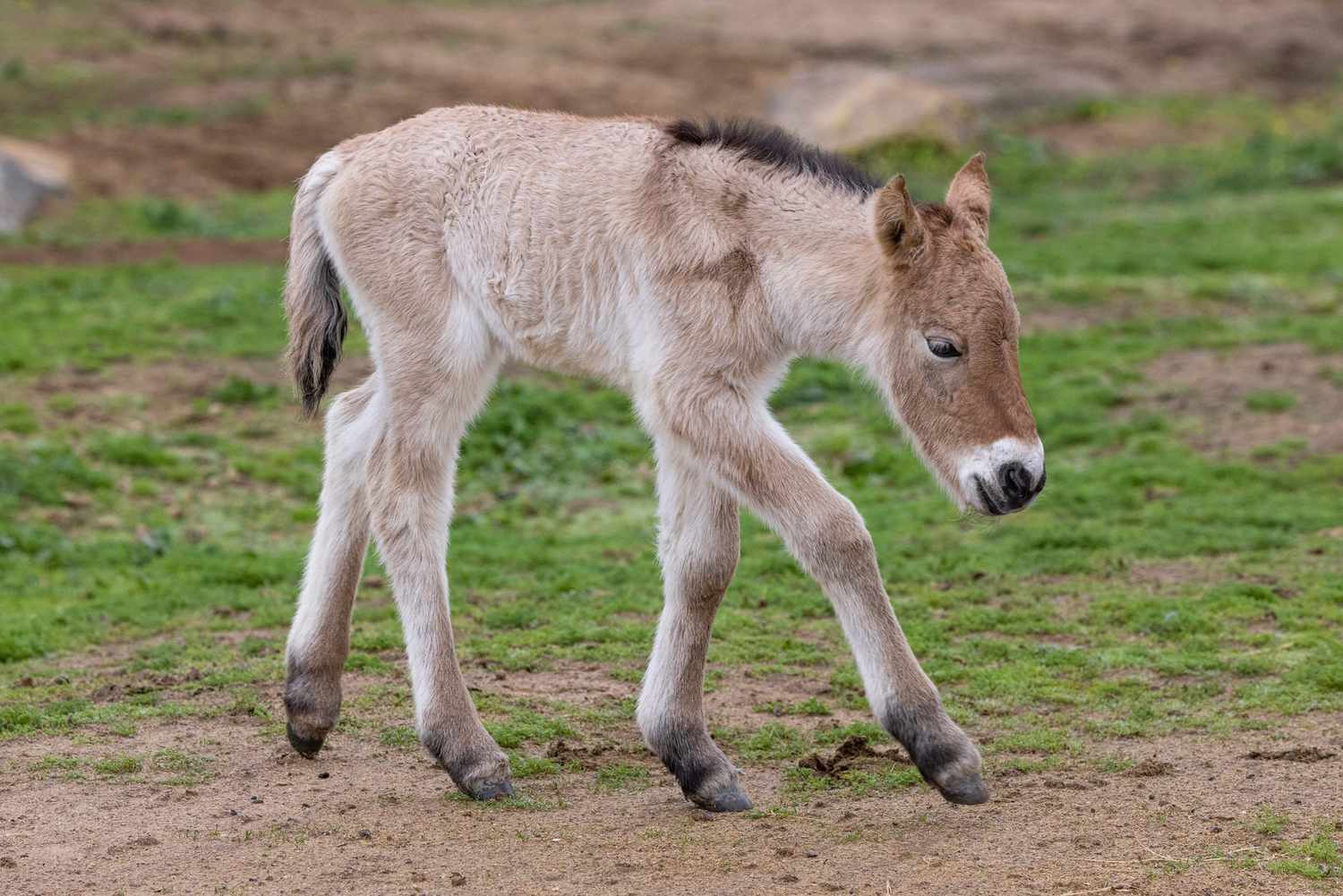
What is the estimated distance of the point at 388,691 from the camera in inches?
285

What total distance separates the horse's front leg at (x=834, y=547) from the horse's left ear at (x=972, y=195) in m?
0.99

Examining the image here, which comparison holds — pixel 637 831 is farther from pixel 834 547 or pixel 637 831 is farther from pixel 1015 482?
pixel 1015 482

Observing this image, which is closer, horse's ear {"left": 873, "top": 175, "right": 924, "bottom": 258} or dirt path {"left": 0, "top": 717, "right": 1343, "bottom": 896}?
dirt path {"left": 0, "top": 717, "right": 1343, "bottom": 896}

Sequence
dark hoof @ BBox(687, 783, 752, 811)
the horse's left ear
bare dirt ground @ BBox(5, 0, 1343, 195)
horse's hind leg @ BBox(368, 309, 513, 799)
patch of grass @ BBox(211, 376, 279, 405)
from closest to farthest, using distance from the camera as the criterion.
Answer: the horse's left ear → dark hoof @ BBox(687, 783, 752, 811) → horse's hind leg @ BBox(368, 309, 513, 799) → patch of grass @ BBox(211, 376, 279, 405) → bare dirt ground @ BBox(5, 0, 1343, 195)

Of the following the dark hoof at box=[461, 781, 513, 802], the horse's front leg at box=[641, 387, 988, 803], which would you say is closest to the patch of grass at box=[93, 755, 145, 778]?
the dark hoof at box=[461, 781, 513, 802]

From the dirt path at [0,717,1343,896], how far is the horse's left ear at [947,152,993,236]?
6.71 feet

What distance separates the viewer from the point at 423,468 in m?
6.20

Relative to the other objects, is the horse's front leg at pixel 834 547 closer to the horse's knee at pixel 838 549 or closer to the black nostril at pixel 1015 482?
the horse's knee at pixel 838 549

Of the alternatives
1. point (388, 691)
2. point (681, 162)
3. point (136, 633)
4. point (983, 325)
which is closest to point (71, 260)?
point (136, 633)

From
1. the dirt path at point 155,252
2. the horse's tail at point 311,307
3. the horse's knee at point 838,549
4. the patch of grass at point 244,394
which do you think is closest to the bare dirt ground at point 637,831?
the horse's knee at point 838,549

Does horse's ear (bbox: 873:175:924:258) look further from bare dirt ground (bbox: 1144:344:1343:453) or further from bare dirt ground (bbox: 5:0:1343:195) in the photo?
bare dirt ground (bbox: 5:0:1343:195)

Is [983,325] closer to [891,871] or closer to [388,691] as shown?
[891,871]

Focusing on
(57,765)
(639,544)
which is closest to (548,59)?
(639,544)

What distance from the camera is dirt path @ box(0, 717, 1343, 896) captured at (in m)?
5.12
